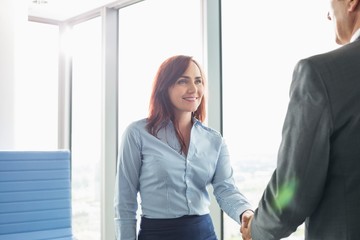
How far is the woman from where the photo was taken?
1513mm

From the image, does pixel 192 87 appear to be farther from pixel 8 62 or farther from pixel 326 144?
pixel 8 62

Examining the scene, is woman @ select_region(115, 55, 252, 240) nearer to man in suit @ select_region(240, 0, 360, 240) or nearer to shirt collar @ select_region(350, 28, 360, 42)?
man in suit @ select_region(240, 0, 360, 240)

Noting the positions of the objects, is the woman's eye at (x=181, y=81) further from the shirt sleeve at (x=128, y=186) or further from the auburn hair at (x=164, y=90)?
the shirt sleeve at (x=128, y=186)

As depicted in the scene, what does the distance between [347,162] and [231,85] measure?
5.32 feet

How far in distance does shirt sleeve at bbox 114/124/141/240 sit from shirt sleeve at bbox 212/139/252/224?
31cm

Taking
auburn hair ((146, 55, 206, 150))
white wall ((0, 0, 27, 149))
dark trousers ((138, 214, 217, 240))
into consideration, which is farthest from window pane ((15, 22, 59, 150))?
dark trousers ((138, 214, 217, 240))

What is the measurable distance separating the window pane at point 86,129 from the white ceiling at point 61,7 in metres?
0.16

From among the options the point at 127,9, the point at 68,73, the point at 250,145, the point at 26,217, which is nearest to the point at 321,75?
the point at 250,145

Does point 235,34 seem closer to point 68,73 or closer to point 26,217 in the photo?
point 26,217

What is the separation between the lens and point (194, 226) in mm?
1515

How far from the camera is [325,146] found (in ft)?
2.50

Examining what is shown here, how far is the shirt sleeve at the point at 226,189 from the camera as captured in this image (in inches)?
61.7

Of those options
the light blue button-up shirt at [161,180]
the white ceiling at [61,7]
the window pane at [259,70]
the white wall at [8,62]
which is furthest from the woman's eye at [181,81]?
the white ceiling at [61,7]

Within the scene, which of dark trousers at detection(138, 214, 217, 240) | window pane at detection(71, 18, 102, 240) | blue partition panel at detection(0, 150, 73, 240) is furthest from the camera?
window pane at detection(71, 18, 102, 240)
